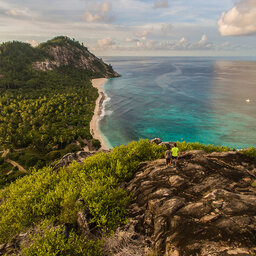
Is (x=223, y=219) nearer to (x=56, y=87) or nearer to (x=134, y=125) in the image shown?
(x=134, y=125)

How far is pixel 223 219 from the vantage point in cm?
1161

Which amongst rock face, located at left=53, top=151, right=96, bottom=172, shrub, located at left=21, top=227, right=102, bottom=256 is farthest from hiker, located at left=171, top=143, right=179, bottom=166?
rock face, located at left=53, top=151, right=96, bottom=172

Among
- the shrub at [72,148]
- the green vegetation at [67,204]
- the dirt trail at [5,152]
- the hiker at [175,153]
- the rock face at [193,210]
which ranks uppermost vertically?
the hiker at [175,153]

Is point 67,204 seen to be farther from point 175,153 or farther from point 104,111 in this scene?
point 104,111

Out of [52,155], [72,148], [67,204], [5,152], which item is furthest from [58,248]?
[5,152]

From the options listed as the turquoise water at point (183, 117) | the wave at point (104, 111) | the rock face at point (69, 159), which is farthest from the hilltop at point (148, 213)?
the wave at point (104, 111)

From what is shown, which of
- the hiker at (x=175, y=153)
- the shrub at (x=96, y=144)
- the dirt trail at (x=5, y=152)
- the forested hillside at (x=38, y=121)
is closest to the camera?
the hiker at (x=175, y=153)

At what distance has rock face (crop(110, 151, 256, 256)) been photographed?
10.5 m

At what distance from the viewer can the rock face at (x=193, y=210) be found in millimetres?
10531

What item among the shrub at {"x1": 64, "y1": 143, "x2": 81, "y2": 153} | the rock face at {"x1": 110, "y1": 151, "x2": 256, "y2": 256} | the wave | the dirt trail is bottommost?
the dirt trail

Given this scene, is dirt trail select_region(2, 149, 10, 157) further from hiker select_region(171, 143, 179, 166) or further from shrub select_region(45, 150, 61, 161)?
hiker select_region(171, 143, 179, 166)

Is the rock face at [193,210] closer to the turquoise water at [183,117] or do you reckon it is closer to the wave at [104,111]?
the turquoise water at [183,117]

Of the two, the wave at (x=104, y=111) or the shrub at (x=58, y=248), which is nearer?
the shrub at (x=58, y=248)

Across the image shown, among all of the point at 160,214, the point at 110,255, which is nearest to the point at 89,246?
the point at 110,255
